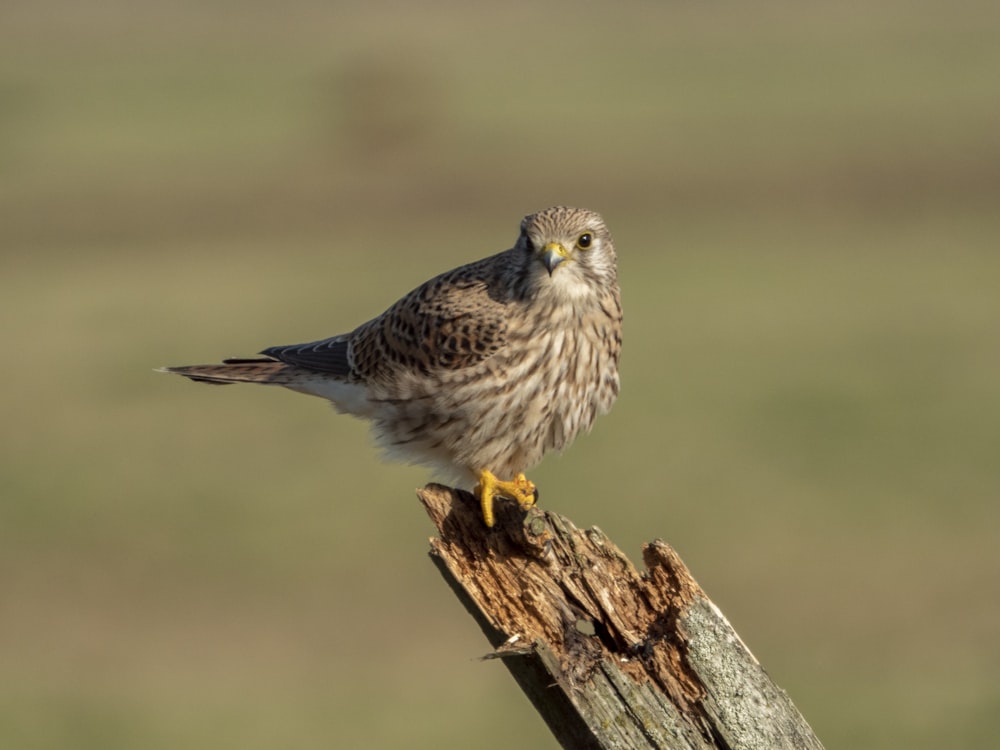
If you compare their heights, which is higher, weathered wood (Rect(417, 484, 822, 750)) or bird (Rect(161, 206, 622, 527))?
bird (Rect(161, 206, 622, 527))

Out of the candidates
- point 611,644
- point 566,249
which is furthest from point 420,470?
point 611,644

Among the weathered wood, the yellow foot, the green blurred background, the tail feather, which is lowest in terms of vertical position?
the weathered wood

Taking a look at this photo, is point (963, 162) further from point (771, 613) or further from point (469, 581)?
point (469, 581)

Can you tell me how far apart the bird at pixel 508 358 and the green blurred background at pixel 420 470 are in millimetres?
5950

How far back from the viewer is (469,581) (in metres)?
3.71

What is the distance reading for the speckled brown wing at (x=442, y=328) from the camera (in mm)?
5176

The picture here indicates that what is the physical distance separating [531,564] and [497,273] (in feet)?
5.88

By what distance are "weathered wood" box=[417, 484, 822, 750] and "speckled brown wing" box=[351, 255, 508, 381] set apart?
1.33 meters

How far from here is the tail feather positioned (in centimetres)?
578

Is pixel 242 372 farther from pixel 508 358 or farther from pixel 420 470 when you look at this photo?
pixel 420 470

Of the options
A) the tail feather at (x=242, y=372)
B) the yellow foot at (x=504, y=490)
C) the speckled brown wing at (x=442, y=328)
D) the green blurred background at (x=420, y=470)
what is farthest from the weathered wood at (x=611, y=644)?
the green blurred background at (x=420, y=470)

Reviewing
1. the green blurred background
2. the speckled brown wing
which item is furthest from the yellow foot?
the green blurred background

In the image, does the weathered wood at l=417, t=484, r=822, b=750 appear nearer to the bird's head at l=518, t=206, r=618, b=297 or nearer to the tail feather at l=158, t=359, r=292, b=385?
the bird's head at l=518, t=206, r=618, b=297

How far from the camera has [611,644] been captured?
3.54m
